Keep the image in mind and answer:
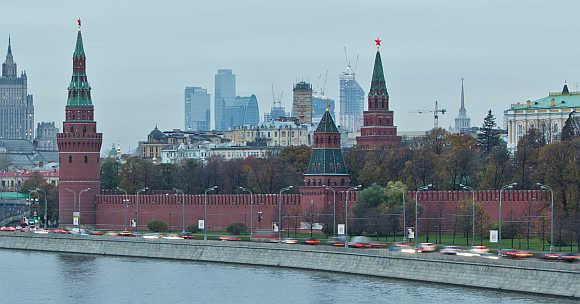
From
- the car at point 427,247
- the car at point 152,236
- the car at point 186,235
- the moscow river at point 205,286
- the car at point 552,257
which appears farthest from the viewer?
the car at point 186,235

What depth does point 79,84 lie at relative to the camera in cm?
15275

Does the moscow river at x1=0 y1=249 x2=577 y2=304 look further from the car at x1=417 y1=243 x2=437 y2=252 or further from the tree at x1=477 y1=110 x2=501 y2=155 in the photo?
the tree at x1=477 y1=110 x2=501 y2=155

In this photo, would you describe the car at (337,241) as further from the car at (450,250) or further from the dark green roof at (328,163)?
the dark green roof at (328,163)

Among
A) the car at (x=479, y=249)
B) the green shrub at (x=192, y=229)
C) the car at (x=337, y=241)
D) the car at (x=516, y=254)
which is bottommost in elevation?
the car at (x=516, y=254)

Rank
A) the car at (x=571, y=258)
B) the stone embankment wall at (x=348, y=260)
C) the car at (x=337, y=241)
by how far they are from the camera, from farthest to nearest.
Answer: the car at (x=337, y=241), the car at (x=571, y=258), the stone embankment wall at (x=348, y=260)

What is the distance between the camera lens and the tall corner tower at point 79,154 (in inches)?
5969

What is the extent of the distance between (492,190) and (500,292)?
3976cm

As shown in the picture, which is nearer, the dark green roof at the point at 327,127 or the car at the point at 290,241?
the car at the point at 290,241

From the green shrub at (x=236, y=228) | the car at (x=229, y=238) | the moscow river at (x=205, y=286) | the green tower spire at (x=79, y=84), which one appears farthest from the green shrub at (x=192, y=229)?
the moscow river at (x=205, y=286)

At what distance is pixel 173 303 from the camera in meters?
90.8

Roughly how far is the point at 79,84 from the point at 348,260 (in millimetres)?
53635

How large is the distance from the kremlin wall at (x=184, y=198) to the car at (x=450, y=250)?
19.5m

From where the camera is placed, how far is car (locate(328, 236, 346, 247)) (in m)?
116

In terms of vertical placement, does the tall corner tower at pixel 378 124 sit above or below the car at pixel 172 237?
above
